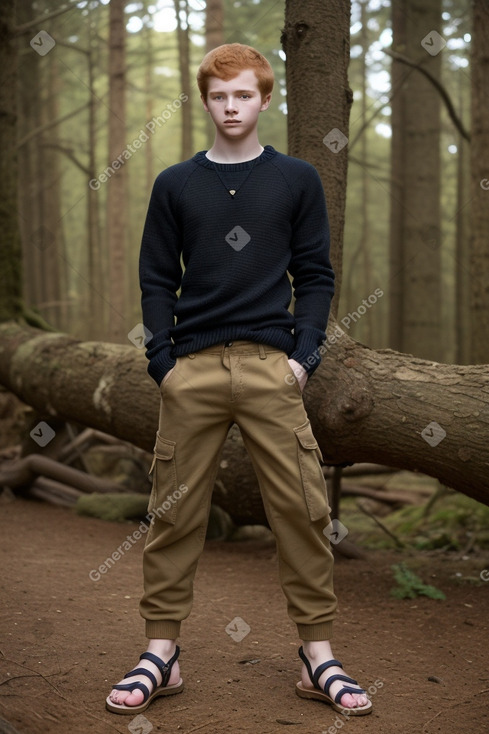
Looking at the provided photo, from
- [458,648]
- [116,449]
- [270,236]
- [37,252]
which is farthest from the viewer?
[37,252]

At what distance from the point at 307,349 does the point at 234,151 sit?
2.78 feet

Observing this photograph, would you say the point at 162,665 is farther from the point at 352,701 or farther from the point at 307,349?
the point at 307,349

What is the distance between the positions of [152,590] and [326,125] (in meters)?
2.97

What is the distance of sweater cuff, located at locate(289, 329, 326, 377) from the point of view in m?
2.96

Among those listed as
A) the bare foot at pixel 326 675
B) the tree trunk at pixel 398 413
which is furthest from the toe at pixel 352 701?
the tree trunk at pixel 398 413

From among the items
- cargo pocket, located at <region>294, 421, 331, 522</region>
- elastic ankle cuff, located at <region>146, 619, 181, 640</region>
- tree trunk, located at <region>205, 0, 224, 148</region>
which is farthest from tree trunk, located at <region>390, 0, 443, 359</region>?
elastic ankle cuff, located at <region>146, 619, 181, 640</region>

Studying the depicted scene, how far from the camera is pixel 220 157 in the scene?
302 centimetres

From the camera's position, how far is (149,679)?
288 centimetres

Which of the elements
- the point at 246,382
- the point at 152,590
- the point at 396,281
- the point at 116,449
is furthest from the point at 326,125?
the point at 396,281

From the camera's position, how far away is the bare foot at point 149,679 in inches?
110

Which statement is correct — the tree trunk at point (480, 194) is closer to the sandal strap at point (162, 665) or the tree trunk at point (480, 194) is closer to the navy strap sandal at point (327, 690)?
the navy strap sandal at point (327, 690)

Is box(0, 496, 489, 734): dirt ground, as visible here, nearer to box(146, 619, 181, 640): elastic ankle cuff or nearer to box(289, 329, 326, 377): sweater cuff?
box(146, 619, 181, 640): elastic ankle cuff

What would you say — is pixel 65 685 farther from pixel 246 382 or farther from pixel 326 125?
pixel 326 125

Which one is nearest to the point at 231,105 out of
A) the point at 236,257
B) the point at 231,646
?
the point at 236,257
